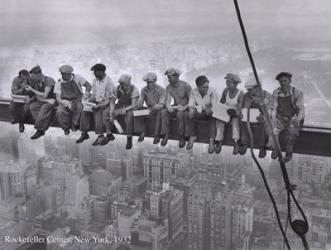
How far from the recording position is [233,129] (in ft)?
13.9

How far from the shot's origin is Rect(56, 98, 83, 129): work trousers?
5.03 metres

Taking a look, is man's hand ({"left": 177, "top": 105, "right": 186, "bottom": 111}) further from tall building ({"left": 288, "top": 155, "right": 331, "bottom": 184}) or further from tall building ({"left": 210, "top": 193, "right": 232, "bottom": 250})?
tall building ({"left": 210, "top": 193, "right": 232, "bottom": 250})

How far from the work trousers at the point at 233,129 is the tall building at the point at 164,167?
2.99m

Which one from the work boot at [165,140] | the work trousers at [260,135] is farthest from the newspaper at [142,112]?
the work trousers at [260,135]

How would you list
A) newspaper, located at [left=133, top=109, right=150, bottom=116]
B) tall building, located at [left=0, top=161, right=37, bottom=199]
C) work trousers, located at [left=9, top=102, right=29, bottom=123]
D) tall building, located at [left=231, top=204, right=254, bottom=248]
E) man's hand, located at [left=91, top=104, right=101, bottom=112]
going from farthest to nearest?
tall building, located at [left=0, top=161, right=37, bottom=199], tall building, located at [left=231, top=204, right=254, bottom=248], work trousers, located at [left=9, top=102, right=29, bottom=123], man's hand, located at [left=91, top=104, right=101, bottom=112], newspaper, located at [left=133, top=109, right=150, bottom=116]

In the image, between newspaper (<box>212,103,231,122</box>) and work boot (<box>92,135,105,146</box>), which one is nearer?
newspaper (<box>212,103,231,122</box>)

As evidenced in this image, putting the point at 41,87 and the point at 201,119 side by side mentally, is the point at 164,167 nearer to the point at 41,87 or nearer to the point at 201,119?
the point at 41,87

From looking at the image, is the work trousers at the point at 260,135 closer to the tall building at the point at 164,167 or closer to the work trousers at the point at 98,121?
Result: the work trousers at the point at 98,121

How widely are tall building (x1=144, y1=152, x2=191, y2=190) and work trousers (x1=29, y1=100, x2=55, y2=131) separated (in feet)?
8.48

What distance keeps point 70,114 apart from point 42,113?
0.40 meters

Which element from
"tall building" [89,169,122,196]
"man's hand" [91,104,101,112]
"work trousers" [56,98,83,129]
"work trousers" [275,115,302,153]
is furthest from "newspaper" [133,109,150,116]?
"tall building" [89,169,122,196]

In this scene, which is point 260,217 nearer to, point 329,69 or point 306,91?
point 306,91

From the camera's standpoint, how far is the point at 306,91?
6301 millimetres

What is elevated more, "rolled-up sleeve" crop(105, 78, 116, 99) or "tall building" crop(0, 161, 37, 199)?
"rolled-up sleeve" crop(105, 78, 116, 99)
